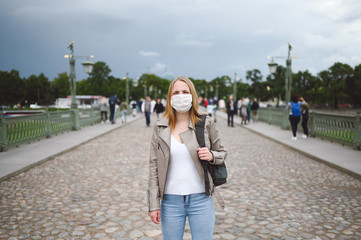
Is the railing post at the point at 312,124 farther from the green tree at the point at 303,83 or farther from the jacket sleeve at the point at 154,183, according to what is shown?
the green tree at the point at 303,83

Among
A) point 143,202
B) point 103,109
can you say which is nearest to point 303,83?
point 103,109

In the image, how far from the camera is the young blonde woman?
84.7 inches

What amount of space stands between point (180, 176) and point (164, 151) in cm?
22

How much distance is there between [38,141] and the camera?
12.8 meters

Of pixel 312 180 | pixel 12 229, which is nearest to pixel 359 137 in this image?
pixel 312 180

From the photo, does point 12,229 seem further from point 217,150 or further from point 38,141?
point 38,141

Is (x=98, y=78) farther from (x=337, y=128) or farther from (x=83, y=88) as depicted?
(x=337, y=128)

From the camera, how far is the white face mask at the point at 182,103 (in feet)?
7.33

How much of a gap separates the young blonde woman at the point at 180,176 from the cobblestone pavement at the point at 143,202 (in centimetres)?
175

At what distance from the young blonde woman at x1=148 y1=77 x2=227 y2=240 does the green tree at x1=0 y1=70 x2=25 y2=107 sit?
39.5 ft

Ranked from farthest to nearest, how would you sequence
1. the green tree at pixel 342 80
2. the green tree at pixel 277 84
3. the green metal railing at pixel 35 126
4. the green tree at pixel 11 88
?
the green tree at pixel 277 84 < the green tree at pixel 342 80 < the green tree at pixel 11 88 < the green metal railing at pixel 35 126

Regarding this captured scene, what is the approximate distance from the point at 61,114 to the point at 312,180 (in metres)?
12.7

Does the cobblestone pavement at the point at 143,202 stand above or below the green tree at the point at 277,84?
below

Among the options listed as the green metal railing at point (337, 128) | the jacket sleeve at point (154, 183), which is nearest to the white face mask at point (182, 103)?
the jacket sleeve at point (154, 183)
